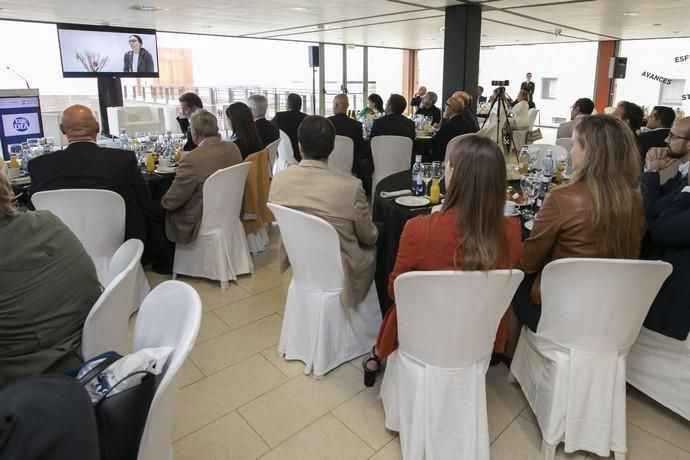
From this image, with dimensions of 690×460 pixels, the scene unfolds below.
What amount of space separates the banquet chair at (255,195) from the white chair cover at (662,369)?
2800 millimetres

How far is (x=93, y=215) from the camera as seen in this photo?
9.00ft

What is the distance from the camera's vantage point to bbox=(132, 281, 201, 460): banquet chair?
1.04m

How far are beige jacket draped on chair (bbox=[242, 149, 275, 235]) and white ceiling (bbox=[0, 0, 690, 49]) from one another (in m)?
3.25

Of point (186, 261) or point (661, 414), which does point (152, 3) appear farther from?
point (661, 414)

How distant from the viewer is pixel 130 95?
45.7 ft

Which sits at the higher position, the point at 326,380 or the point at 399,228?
the point at 399,228

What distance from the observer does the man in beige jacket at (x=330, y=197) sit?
227 cm

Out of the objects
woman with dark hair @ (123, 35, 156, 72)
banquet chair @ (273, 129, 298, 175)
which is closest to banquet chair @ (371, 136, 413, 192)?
banquet chair @ (273, 129, 298, 175)

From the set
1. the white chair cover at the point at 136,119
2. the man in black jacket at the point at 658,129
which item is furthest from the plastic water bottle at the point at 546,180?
the white chair cover at the point at 136,119

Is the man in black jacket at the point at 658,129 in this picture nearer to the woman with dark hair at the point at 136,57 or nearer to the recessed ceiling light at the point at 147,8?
the recessed ceiling light at the point at 147,8

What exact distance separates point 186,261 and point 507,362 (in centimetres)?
231

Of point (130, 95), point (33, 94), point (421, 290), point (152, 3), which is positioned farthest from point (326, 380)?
point (130, 95)

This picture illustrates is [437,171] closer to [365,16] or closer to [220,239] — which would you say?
[220,239]

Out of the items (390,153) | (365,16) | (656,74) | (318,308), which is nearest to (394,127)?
(390,153)
